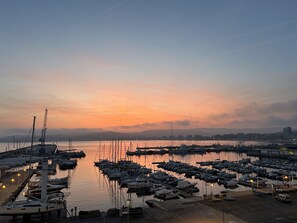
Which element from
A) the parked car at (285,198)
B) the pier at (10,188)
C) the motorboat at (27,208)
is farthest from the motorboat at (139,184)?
the parked car at (285,198)

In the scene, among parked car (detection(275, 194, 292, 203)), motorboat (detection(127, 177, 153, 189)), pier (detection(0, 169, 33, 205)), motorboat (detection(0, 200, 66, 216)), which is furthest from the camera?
motorboat (detection(127, 177, 153, 189))

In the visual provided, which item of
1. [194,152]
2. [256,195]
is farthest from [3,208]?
[194,152]

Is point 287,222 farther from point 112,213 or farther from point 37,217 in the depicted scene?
point 37,217

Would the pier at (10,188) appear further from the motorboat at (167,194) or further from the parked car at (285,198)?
the parked car at (285,198)

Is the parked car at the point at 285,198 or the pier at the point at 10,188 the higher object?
the parked car at the point at 285,198

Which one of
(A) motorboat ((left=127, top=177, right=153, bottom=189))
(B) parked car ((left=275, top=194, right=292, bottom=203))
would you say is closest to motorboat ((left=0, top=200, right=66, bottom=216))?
(B) parked car ((left=275, top=194, right=292, bottom=203))

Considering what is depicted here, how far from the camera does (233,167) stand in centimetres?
6544

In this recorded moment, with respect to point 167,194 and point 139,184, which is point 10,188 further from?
point 167,194

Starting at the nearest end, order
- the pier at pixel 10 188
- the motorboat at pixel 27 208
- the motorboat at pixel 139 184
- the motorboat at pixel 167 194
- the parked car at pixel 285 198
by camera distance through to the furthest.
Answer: the motorboat at pixel 27 208 → the parked car at pixel 285 198 → the pier at pixel 10 188 → the motorboat at pixel 167 194 → the motorboat at pixel 139 184

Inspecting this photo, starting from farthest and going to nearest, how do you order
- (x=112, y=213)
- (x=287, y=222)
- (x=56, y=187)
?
(x=56, y=187) → (x=112, y=213) → (x=287, y=222)

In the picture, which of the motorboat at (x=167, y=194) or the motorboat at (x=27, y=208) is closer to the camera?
the motorboat at (x=27, y=208)

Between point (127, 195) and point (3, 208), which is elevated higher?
point (3, 208)

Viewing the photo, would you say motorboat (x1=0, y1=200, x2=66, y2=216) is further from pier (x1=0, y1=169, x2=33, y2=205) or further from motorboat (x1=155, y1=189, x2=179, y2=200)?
motorboat (x1=155, y1=189, x2=179, y2=200)

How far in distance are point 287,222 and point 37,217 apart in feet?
63.8
